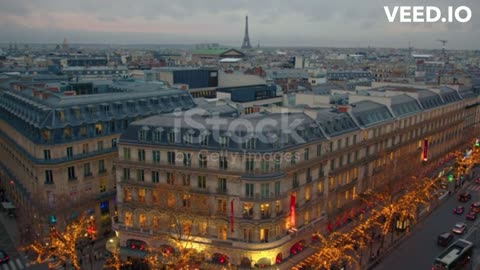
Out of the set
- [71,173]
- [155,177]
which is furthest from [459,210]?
[71,173]

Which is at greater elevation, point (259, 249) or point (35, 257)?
point (259, 249)

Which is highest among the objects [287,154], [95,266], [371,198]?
[287,154]

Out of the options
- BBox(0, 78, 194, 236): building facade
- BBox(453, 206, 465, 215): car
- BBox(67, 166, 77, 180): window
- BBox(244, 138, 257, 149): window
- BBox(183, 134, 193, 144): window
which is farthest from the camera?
BBox(453, 206, 465, 215): car

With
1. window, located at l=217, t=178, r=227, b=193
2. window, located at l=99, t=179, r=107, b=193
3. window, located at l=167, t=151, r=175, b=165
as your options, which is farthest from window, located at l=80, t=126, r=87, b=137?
window, located at l=217, t=178, r=227, b=193

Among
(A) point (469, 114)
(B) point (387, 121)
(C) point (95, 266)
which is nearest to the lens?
(C) point (95, 266)

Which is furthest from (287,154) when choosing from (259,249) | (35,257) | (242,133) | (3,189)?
(3,189)

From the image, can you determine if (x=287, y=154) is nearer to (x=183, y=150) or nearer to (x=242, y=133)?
(x=242, y=133)

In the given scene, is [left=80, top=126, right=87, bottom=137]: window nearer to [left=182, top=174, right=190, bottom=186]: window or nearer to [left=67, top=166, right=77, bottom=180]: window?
[left=67, top=166, right=77, bottom=180]: window

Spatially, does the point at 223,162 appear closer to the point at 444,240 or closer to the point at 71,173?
the point at 71,173
